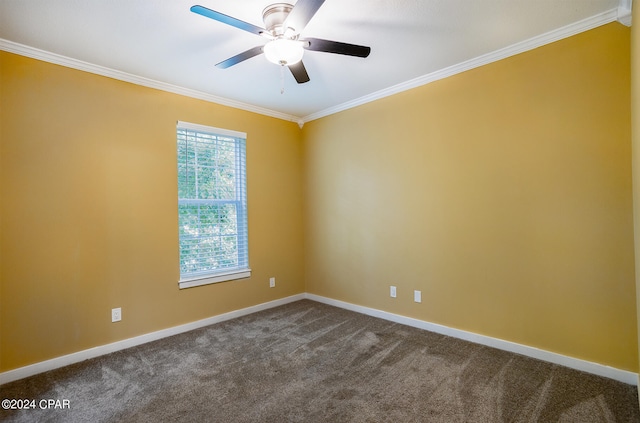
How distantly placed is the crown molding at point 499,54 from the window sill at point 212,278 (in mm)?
2398

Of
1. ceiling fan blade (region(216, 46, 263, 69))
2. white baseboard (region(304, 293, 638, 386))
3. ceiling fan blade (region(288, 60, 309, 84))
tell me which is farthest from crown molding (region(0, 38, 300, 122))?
white baseboard (region(304, 293, 638, 386))

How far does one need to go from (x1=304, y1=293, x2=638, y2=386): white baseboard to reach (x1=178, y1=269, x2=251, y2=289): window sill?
4.60ft

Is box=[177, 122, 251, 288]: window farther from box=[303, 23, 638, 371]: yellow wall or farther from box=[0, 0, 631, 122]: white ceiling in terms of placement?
box=[303, 23, 638, 371]: yellow wall

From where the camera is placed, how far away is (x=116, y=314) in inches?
112

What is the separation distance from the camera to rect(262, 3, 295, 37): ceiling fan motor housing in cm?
196

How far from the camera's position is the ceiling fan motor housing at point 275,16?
1965mm

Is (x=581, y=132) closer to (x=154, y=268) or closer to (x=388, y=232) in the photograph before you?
(x=388, y=232)

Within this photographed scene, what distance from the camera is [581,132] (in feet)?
7.58

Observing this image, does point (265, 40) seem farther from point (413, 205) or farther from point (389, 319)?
point (389, 319)

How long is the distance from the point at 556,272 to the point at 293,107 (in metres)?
3.21

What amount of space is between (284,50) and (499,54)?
1922 millimetres

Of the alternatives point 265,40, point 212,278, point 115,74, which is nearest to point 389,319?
point 212,278

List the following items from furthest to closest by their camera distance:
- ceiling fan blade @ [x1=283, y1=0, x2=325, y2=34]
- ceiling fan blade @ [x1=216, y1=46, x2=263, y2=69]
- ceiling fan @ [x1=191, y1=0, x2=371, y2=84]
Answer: ceiling fan blade @ [x1=216, y1=46, x2=263, y2=69], ceiling fan @ [x1=191, y1=0, x2=371, y2=84], ceiling fan blade @ [x1=283, y1=0, x2=325, y2=34]

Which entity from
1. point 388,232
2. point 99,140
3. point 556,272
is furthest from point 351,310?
point 99,140
